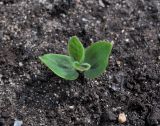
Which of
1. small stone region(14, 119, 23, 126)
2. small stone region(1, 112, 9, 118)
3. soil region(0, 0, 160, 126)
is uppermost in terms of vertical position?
soil region(0, 0, 160, 126)

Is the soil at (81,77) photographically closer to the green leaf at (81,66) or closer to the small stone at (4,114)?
the small stone at (4,114)

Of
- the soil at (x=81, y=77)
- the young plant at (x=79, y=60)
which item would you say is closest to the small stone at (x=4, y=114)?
the soil at (x=81, y=77)

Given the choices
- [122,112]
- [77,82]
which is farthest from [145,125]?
[77,82]

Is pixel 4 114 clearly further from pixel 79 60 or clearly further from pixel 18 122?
pixel 79 60

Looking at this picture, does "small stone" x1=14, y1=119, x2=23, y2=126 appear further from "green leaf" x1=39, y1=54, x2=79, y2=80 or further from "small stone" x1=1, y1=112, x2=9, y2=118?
"green leaf" x1=39, y1=54, x2=79, y2=80

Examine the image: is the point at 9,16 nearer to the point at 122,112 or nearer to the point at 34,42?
the point at 34,42

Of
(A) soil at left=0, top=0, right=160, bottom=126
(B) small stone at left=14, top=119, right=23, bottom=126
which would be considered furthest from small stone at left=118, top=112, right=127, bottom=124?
(B) small stone at left=14, top=119, right=23, bottom=126
